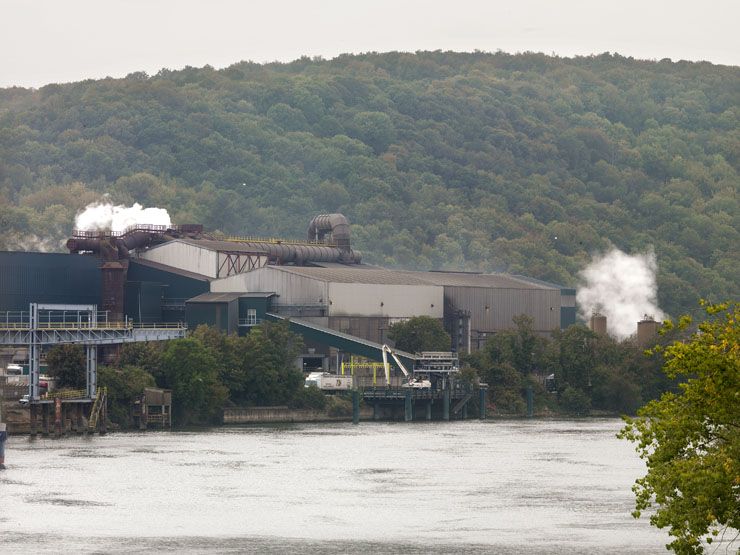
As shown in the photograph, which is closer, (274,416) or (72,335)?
(72,335)

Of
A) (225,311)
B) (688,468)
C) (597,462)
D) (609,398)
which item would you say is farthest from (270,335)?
(688,468)

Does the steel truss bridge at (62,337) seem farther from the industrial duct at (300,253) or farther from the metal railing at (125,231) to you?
the industrial duct at (300,253)

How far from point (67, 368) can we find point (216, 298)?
3403 cm

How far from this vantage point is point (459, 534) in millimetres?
66625

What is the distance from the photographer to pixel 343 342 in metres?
150

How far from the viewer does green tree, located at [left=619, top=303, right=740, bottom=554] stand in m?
40.1

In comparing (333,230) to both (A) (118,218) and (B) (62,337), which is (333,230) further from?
(B) (62,337)

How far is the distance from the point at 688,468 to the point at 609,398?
11852 centimetres

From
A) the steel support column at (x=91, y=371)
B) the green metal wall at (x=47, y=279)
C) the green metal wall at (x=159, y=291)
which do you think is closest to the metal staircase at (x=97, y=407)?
the steel support column at (x=91, y=371)

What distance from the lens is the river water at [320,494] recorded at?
64.9m

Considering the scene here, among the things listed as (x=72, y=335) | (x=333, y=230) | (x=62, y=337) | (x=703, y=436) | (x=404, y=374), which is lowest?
(x=703, y=436)

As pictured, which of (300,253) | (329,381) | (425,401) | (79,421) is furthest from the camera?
(300,253)

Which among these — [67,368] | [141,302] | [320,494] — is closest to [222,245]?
[141,302]

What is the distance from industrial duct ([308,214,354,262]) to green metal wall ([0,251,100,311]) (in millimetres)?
36663
